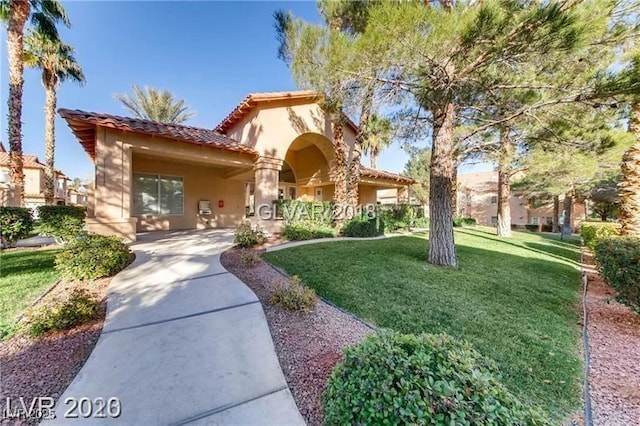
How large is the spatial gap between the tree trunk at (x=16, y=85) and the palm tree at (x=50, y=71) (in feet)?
10.8

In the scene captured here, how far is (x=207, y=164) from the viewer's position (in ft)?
40.3

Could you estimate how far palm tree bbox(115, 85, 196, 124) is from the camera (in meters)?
21.0

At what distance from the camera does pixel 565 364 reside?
314 centimetres

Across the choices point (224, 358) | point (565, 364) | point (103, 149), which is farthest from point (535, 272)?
point (103, 149)

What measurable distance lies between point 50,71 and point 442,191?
65.4ft

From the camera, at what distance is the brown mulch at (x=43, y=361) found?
94.1 inches

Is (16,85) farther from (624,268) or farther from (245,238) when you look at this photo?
(624,268)

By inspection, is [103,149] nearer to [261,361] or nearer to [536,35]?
[261,361]

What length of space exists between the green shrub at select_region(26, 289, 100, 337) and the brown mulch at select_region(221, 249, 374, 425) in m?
2.41

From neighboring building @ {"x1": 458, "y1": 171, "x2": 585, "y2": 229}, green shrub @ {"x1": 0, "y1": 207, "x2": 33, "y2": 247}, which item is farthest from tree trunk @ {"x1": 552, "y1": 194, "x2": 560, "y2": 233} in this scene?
green shrub @ {"x1": 0, "y1": 207, "x2": 33, "y2": 247}

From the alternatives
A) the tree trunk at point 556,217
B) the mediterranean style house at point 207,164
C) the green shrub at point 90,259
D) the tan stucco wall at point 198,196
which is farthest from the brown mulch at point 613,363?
the tree trunk at point 556,217

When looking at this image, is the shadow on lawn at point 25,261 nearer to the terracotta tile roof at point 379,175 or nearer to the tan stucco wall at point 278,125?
the tan stucco wall at point 278,125

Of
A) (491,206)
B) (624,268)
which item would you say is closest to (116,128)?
(624,268)

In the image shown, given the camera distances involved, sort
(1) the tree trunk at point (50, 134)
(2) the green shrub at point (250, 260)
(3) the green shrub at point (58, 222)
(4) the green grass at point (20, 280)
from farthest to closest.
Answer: (1) the tree trunk at point (50, 134), (3) the green shrub at point (58, 222), (2) the green shrub at point (250, 260), (4) the green grass at point (20, 280)
